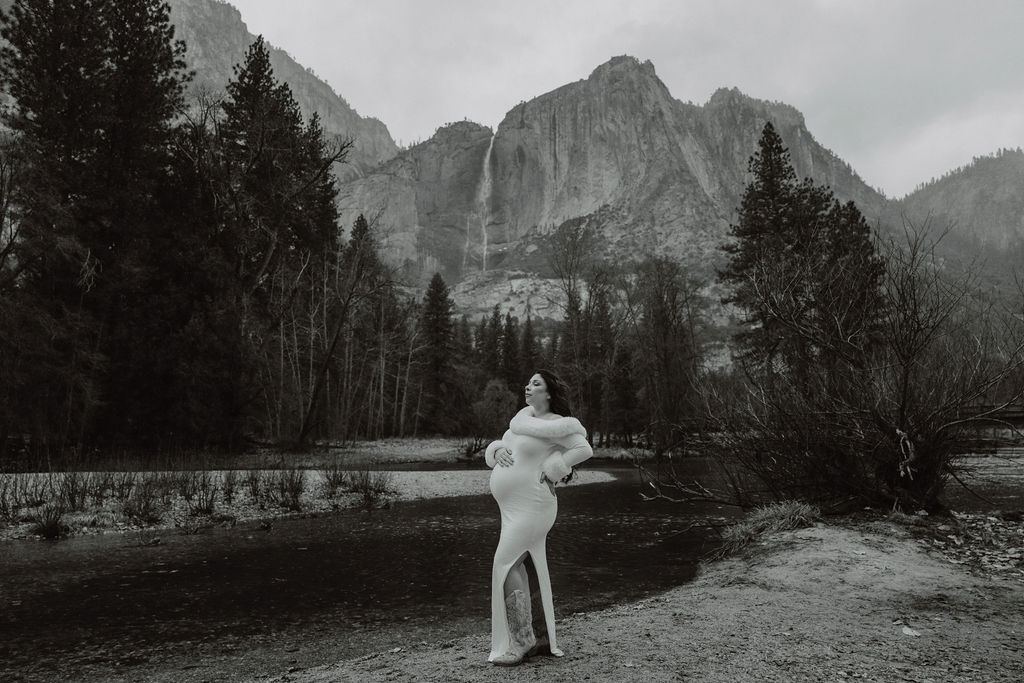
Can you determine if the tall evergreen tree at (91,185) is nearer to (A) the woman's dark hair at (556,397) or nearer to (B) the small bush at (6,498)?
→ (B) the small bush at (6,498)

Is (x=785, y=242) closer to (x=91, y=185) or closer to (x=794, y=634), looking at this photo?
(x=794, y=634)

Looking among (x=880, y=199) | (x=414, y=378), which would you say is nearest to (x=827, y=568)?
(x=414, y=378)

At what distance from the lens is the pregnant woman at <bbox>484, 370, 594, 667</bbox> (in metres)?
4.20

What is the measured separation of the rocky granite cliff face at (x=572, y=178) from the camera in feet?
412

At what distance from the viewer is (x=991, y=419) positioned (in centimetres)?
918

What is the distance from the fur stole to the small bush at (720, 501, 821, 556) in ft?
21.0

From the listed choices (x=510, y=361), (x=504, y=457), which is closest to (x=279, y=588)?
(x=504, y=457)

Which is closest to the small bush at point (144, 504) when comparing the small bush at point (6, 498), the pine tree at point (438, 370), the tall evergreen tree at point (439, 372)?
the small bush at point (6, 498)

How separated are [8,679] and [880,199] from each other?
216699mm

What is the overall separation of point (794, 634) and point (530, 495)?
8.29 feet

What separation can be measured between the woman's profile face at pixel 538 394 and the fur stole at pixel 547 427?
137 millimetres

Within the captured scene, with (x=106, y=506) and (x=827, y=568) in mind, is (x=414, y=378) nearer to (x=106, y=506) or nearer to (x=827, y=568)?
(x=106, y=506)

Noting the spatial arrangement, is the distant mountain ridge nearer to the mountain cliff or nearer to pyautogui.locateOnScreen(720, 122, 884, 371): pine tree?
the mountain cliff

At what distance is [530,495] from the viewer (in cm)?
430
